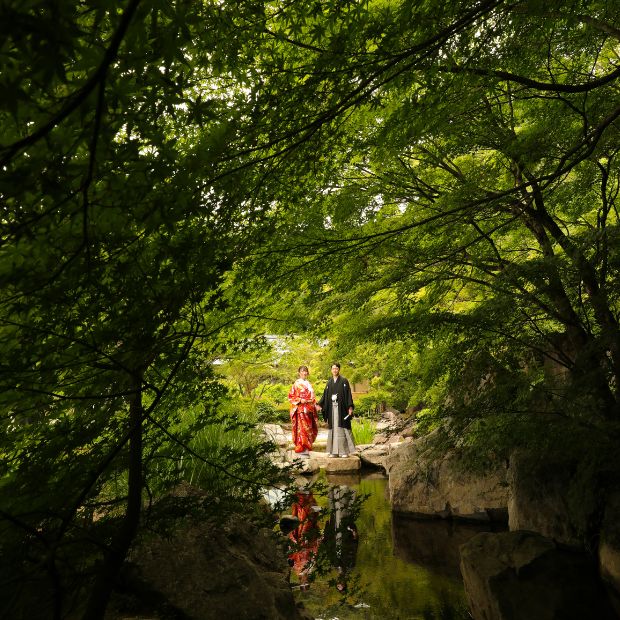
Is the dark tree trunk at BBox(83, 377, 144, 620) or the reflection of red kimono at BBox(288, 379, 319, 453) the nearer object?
the dark tree trunk at BBox(83, 377, 144, 620)

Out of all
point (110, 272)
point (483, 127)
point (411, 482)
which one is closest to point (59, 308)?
point (110, 272)

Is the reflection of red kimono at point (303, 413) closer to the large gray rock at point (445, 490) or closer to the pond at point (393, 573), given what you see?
the large gray rock at point (445, 490)

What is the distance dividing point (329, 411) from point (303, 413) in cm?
56

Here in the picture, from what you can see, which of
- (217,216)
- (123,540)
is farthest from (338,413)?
(217,216)

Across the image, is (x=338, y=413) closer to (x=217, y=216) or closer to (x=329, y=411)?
(x=329, y=411)

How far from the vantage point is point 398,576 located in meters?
4.77

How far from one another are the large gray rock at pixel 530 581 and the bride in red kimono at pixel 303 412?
6.34 meters

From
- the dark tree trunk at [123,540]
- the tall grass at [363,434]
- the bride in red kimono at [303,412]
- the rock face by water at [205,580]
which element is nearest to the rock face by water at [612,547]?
the rock face by water at [205,580]

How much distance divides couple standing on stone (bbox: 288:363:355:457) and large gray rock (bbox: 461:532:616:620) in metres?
6.16

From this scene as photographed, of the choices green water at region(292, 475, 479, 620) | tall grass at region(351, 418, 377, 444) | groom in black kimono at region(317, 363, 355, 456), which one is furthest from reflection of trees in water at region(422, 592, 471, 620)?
tall grass at region(351, 418, 377, 444)

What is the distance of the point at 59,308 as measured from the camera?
1469mm

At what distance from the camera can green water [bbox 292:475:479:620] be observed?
13.0 feet

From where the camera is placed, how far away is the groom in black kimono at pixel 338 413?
10.2 meters

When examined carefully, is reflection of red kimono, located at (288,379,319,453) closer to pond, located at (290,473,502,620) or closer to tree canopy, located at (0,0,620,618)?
pond, located at (290,473,502,620)
